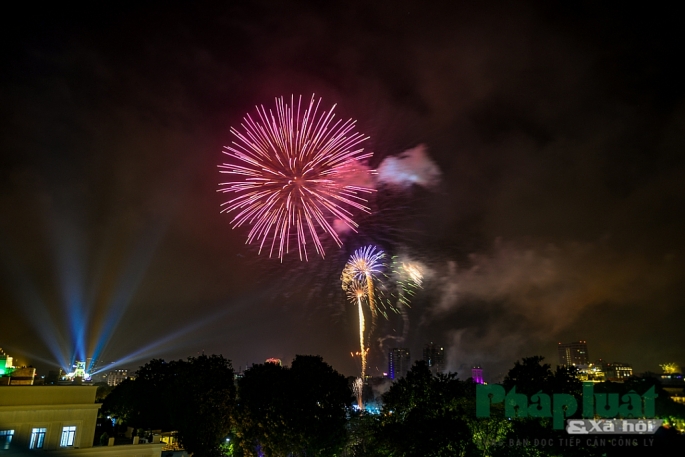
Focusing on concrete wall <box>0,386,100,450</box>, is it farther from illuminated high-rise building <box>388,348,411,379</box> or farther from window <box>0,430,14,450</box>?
illuminated high-rise building <box>388,348,411,379</box>

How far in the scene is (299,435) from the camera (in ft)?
88.2

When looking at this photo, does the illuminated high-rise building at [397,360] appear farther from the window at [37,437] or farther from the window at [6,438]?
the window at [6,438]

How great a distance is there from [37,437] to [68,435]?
1263mm

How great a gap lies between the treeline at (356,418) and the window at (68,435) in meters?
11.1

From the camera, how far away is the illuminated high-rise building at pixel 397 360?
15685 centimetres

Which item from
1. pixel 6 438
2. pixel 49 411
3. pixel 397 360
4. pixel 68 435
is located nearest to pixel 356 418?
pixel 68 435

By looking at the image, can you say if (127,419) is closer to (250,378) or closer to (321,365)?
(250,378)

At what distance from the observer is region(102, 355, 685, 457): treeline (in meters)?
21.7

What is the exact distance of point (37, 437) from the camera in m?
19.5

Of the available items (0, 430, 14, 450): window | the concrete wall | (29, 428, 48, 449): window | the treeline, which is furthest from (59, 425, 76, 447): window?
the treeline

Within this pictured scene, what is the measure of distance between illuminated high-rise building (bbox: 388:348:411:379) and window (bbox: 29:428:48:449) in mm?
145515

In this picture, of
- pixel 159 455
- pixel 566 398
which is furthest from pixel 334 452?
pixel 566 398

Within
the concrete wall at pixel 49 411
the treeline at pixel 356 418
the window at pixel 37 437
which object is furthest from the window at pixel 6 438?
the treeline at pixel 356 418

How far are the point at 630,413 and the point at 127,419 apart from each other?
40.0 m
